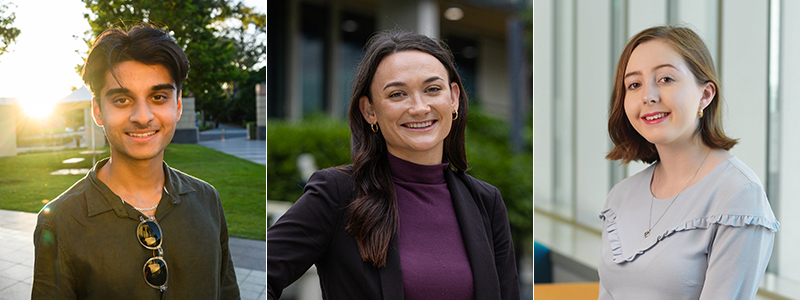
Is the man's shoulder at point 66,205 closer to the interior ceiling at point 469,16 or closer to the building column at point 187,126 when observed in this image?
the building column at point 187,126

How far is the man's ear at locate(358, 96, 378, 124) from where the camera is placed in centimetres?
194

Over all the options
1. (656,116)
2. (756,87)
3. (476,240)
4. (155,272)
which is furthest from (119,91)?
(756,87)

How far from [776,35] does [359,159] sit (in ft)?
A: 5.71

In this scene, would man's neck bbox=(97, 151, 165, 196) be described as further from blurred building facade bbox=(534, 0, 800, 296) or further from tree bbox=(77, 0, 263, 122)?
blurred building facade bbox=(534, 0, 800, 296)

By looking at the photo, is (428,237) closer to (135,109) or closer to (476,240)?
(476,240)

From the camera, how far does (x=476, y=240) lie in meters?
1.93

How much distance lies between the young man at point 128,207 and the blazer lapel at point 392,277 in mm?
690

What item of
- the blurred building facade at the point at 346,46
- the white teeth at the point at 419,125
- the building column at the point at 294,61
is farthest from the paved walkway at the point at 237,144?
the building column at the point at 294,61

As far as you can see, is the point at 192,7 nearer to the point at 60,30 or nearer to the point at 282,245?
the point at 60,30

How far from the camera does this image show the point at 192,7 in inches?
88.7

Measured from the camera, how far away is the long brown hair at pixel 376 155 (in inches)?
72.6

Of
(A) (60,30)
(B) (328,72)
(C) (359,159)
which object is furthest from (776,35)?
(B) (328,72)

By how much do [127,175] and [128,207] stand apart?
111mm

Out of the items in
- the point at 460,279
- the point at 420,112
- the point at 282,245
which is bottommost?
the point at 460,279
